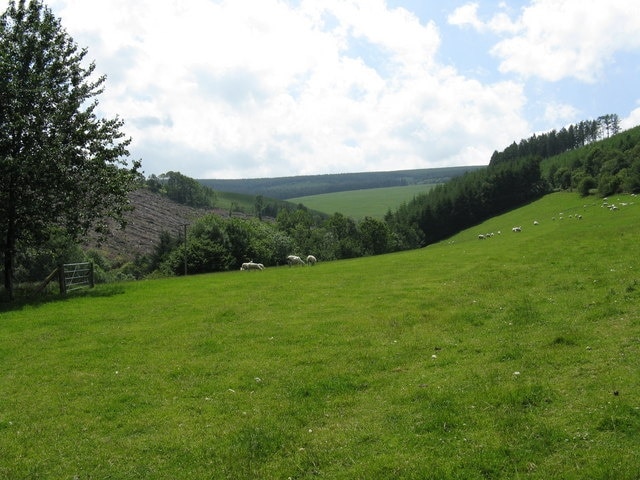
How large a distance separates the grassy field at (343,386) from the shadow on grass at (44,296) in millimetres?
4178

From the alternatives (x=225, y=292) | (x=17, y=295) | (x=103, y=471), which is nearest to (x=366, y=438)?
(x=103, y=471)

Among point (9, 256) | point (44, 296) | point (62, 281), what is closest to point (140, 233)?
point (62, 281)

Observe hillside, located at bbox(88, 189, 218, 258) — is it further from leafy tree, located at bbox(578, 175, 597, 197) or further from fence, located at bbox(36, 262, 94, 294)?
leafy tree, located at bbox(578, 175, 597, 197)

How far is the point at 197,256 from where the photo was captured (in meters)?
75.2

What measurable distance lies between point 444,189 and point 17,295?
149674 millimetres

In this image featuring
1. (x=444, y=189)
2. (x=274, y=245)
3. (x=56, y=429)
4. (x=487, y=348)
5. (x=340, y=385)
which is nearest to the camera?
(x=56, y=429)

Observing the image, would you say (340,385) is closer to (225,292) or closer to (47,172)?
(225,292)

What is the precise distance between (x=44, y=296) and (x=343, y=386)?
2512cm

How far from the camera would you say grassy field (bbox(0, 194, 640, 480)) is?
851 cm

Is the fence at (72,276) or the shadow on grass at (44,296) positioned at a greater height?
the fence at (72,276)

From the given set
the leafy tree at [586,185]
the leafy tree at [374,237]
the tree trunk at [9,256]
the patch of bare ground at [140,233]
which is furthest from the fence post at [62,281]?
the leafy tree at [586,185]

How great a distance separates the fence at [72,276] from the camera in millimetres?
31922

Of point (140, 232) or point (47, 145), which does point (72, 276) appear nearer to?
point (47, 145)

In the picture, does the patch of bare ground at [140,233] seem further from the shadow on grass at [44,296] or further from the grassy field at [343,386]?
the grassy field at [343,386]
